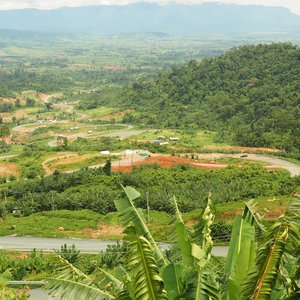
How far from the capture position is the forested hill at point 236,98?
61.5 m

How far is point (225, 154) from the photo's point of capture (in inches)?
2096

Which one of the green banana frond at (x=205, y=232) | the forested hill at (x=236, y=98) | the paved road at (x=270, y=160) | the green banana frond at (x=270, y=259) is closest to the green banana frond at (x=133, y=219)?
the green banana frond at (x=205, y=232)

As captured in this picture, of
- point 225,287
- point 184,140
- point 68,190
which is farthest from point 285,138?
point 225,287

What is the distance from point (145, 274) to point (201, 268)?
70 centimetres

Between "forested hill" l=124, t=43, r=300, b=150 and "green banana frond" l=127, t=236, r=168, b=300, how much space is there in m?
51.7

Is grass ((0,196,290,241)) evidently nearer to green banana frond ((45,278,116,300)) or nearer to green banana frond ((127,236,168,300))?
green banana frond ((45,278,116,300))

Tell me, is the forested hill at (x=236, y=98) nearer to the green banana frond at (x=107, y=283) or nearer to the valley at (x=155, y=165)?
the valley at (x=155, y=165)

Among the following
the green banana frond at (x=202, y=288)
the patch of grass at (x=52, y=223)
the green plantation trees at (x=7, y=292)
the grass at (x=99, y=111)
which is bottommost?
the grass at (x=99, y=111)

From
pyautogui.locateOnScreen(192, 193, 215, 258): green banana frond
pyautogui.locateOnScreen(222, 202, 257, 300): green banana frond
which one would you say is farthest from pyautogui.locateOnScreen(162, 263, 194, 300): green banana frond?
pyautogui.locateOnScreen(192, 193, 215, 258): green banana frond

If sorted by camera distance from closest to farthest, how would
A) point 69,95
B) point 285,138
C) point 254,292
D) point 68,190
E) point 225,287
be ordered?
point 254,292 < point 225,287 < point 68,190 < point 285,138 < point 69,95

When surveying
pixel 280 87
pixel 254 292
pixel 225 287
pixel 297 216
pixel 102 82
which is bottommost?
pixel 102 82

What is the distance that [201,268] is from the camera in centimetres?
526

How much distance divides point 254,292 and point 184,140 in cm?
5880

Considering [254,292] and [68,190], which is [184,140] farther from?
[254,292]
